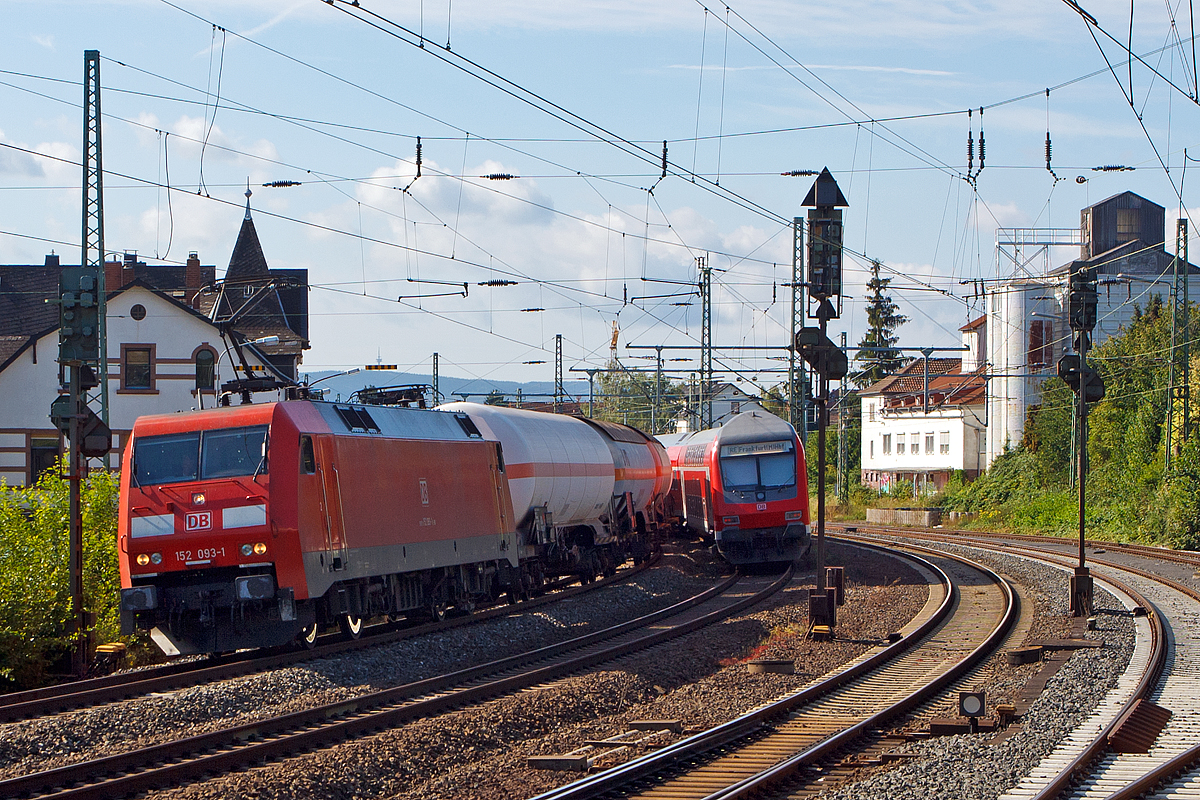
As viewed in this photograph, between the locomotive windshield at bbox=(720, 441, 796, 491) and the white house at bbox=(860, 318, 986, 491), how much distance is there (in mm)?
38632

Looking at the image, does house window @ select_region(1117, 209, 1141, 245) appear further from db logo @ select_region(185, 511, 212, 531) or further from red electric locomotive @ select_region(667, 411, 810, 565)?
db logo @ select_region(185, 511, 212, 531)

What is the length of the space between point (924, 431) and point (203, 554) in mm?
63582

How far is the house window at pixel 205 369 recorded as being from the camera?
130 feet

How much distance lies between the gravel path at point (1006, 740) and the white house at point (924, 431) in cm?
5112

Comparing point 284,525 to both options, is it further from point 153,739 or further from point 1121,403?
point 1121,403

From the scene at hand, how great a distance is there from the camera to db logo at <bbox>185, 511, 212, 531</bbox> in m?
14.7

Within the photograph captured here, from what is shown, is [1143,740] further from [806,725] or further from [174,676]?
[174,676]

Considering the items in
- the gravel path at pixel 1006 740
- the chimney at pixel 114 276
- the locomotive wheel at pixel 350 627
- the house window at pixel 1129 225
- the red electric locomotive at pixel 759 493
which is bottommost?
the locomotive wheel at pixel 350 627

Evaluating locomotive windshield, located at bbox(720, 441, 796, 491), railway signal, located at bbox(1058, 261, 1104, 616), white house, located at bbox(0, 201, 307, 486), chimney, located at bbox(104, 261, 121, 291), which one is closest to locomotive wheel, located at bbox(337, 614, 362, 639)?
railway signal, located at bbox(1058, 261, 1104, 616)

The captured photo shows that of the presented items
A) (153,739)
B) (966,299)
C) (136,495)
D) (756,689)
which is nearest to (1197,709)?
(756,689)

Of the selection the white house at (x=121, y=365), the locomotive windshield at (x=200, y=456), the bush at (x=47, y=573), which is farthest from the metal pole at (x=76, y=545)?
the white house at (x=121, y=365)

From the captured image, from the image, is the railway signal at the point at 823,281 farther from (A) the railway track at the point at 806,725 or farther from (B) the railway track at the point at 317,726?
(B) the railway track at the point at 317,726

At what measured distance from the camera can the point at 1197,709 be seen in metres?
11.7

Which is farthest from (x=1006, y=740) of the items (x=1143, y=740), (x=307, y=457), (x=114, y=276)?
(x=114, y=276)
